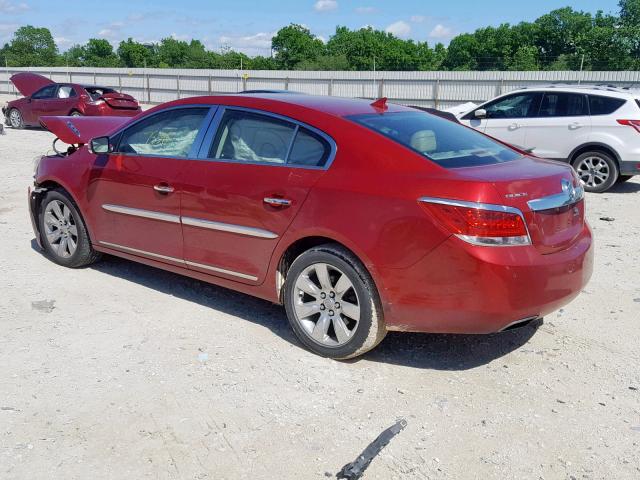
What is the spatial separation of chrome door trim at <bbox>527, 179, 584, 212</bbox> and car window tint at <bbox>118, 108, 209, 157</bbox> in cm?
251

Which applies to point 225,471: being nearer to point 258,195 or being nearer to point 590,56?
point 258,195

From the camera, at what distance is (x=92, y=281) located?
5.69m

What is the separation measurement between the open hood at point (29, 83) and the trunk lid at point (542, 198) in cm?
1650

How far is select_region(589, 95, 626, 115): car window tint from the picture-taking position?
1026 centimetres

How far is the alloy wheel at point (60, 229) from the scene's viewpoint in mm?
5863

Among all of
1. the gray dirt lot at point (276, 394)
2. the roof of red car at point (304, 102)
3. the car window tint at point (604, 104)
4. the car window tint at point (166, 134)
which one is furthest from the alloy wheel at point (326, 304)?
the car window tint at point (604, 104)

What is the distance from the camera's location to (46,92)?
19.4 metres

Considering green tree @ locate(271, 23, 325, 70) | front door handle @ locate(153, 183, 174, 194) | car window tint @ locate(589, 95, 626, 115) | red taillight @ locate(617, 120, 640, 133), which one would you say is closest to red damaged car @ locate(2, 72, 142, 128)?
car window tint @ locate(589, 95, 626, 115)

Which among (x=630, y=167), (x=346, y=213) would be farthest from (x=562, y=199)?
(x=630, y=167)

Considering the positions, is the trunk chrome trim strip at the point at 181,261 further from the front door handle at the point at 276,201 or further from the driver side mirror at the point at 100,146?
the driver side mirror at the point at 100,146

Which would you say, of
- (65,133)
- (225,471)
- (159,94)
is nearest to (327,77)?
(159,94)

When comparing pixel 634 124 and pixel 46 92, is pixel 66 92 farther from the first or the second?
pixel 634 124

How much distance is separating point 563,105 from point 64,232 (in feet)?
27.2

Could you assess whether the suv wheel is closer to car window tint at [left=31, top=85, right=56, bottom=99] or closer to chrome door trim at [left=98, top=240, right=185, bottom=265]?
chrome door trim at [left=98, top=240, right=185, bottom=265]
